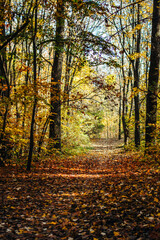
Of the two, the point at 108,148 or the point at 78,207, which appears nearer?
the point at 78,207

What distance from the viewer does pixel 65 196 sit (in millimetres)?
5488

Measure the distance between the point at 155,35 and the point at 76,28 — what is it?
3.62 metres

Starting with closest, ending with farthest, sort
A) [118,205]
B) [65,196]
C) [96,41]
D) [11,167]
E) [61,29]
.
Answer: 1. [118,205]
2. [65,196]
3. [11,167]
4. [96,41]
5. [61,29]

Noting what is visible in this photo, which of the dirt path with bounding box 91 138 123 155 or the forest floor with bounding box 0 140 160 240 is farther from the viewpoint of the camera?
the dirt path with bounding box 91 138 123 155

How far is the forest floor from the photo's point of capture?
336 centimetres

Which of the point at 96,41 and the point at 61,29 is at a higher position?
the point at 61,29

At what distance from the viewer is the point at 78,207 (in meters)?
4.70

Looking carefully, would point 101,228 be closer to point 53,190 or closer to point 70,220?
point 70,220

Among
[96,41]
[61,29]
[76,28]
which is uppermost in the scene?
[61,29]

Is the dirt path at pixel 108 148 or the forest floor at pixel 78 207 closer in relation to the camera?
the forest floor at pixel 78 207

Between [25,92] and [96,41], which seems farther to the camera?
[96,41]

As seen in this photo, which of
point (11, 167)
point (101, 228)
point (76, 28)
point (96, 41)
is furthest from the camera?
point (76, 28)

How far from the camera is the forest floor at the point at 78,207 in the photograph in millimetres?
3357

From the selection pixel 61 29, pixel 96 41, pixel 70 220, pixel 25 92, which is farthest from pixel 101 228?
pixel 61 29
